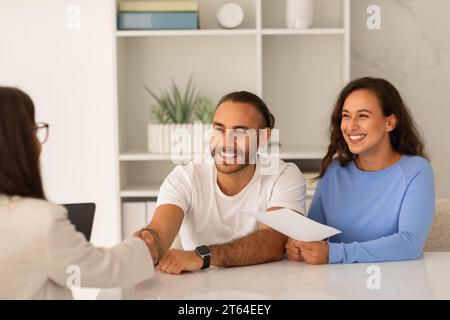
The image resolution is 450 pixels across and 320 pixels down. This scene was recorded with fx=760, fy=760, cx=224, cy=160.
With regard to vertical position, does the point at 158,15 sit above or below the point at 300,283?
above

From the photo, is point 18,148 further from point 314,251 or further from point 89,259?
point 314,251

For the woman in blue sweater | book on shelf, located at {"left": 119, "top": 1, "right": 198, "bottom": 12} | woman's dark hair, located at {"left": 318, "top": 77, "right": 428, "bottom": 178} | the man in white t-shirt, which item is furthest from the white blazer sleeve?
book on shelf, located at {"left": 119, "top": 1, "right": 198, "bottom": 12}

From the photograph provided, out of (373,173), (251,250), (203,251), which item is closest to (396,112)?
(373,173)

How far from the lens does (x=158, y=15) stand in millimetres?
3557

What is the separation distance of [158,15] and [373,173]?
162 cm

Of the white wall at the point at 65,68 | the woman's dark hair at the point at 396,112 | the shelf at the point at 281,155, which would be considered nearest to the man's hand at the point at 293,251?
the woman's dark hair at the point at 396,112

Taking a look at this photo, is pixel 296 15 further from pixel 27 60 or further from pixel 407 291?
pixel 407 291

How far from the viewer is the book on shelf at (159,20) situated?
11.7 ft

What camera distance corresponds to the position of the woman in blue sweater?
2.20 m

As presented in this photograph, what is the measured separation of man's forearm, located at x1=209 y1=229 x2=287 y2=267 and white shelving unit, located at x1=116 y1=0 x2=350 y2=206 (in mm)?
1724

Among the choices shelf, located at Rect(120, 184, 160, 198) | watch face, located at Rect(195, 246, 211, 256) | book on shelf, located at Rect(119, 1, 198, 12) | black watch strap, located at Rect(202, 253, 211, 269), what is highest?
book on shelf, located at Rect(119, 1, 198, 12)

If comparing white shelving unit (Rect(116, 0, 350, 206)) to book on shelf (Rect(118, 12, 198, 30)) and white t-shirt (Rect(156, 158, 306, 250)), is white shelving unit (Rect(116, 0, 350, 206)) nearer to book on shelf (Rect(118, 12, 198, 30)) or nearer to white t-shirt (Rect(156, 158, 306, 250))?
book on shelf (Rect(118, 12, 198, 30))

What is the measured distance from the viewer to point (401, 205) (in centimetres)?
222
